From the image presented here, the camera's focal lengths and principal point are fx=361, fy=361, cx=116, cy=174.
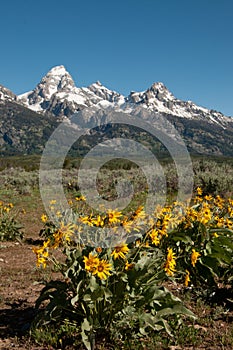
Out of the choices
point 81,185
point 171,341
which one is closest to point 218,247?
point 171,341

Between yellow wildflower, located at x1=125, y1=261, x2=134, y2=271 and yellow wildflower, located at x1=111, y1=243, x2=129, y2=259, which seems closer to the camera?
yellow wildflower, located at x1=111, y1=243, x2=129, y2=259

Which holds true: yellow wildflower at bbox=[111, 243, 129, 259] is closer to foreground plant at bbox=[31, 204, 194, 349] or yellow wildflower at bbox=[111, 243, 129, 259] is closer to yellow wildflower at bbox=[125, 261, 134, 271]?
foreground plant at bbox=[31, 204, 194, 349]

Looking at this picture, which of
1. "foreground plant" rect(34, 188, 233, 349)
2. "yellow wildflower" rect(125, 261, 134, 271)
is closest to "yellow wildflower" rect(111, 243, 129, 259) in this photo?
"foreground plant" rect(34, 188, 233, 349)

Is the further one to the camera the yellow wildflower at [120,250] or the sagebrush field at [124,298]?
the sagebrush field at [124,298]

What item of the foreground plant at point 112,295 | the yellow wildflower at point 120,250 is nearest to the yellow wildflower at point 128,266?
the foreground plant at point 112,295

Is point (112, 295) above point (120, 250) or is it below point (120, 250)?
below

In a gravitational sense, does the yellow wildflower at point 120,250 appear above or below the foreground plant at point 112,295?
above

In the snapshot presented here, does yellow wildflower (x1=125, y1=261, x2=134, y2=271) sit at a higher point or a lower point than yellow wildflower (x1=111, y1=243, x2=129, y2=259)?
→ lower

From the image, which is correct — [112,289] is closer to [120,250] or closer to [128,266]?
[128,266]

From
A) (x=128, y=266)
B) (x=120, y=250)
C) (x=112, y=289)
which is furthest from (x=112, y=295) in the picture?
(x=120, y=250)

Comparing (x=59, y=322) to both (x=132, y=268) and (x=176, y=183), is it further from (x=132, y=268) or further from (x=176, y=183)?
(x=176, y=183)

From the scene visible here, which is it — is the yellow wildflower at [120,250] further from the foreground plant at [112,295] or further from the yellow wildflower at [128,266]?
the yellow wildflower at [128,266]

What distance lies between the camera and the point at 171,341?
11.8ft

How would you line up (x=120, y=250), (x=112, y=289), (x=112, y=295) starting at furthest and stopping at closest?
(x=112, y=289), (x=112, y=295), (x=120, y=250)
